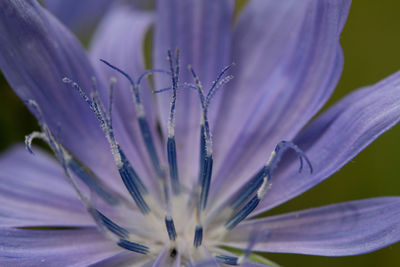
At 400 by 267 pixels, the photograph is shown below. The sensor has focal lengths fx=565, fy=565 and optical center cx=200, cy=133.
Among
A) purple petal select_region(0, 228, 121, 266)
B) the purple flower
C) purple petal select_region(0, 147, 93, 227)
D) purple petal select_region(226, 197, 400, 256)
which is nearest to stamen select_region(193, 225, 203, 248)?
the purple flower

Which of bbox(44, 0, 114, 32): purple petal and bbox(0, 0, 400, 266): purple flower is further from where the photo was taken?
bbox(44, 0, 114, 32): purple petal

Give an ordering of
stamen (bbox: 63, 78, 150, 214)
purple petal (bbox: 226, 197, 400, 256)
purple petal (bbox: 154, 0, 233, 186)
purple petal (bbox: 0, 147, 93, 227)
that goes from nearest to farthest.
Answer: purple petal (bbox: 226, 197, 400, 256) → stamen (bbox: 63, 78, 150, 214) → purple petal (bbox: 0, 147, 93, 227) → purple petal (bbox: 154, 0, 233, 186)

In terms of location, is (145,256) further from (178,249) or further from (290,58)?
(290,58)

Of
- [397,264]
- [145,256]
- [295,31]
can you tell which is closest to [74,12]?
[295,31]

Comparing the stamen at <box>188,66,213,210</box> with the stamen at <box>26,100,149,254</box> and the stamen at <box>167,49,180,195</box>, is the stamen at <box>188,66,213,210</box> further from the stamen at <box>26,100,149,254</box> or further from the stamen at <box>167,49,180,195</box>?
the stamen at <box>26,100,149,254</box>

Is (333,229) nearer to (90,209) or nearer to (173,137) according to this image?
(173,137)

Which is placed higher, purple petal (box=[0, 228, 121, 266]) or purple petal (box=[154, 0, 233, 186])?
purple petal (box=[154, 0, 233, 186])

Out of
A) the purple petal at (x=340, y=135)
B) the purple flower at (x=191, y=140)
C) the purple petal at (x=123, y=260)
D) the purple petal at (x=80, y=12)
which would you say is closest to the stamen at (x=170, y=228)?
the purple flower at (x=191, y=140)
